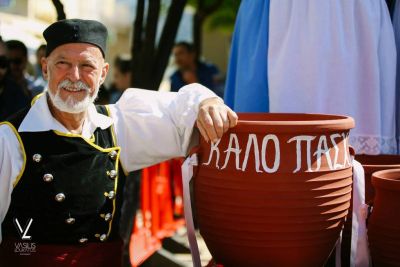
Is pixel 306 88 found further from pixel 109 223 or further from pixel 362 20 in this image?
pixel 109 223

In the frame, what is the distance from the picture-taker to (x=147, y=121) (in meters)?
2.38

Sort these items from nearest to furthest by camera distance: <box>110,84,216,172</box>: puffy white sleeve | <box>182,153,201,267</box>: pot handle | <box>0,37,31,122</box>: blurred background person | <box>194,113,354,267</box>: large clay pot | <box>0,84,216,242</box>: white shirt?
<box>194,113,354,267</box>: large clay pot → <box>182,153,201,267</box>: pot handle → <box>0,84,216,242</box>: white shirt → <box>110,84,216,172</box>: puffy white sleeve → <box>0,37,31,122</box>: blurred background person

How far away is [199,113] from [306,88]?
1.90 feet

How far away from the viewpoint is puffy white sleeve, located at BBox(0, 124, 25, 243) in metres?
2.12

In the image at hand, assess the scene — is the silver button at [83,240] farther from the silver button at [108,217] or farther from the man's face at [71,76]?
the man's face at [71,76]

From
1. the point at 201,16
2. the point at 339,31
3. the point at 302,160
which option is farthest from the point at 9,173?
the point at 201,16

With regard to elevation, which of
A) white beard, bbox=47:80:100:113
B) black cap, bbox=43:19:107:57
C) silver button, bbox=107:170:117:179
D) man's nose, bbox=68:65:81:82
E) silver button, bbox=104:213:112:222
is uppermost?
black cap, bbox=43:19:107:57

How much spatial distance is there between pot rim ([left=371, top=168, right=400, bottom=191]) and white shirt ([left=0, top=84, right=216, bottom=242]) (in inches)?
26.4

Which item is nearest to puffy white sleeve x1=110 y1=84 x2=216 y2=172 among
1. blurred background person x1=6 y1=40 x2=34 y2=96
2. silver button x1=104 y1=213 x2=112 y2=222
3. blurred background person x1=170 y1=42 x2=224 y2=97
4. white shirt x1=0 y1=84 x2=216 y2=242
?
white shirt x1=0 y1=84 x2=216 y2=242

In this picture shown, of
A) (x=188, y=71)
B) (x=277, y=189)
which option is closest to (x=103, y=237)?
(x=277, y=189)

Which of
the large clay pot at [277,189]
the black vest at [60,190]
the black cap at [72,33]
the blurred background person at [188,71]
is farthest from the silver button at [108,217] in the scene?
the blurred background person at [188,71]

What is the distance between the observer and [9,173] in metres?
2.13

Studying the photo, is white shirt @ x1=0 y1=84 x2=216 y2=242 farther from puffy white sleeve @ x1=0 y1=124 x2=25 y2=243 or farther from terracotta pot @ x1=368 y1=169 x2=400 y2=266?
terracotta pot @ x1=368 y1=169 x2=400 y2=266

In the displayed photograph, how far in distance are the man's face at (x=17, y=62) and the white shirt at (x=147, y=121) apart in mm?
2519
